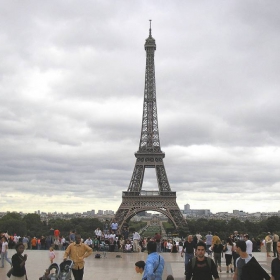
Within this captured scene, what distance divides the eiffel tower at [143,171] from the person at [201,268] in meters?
65.6

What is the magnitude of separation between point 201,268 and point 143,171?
69129mm

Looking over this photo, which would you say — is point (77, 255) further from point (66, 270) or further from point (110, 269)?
point (110, 269)

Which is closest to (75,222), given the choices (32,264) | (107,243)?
(107,243)

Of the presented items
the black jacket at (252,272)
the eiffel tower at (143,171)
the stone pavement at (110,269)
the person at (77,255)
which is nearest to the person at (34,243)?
the stone pavement at (110,269)

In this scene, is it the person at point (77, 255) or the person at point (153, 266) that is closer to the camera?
the person at point (153, 266)

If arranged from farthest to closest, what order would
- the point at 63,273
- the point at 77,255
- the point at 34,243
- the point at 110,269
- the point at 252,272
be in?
1. the point at 34,243
2. the point at 110,269
3. the point at 77,255
4. the point at 63,273
5. the point at 252,272

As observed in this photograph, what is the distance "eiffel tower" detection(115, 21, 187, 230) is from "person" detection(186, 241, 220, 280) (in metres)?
65.6

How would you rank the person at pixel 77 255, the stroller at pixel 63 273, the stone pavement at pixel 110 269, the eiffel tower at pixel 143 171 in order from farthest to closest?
the eiffel tower at pixel 143 171, the stone pavement at pixel 110 269, the person at pixel 77 255, the stroller at pixel 63 273

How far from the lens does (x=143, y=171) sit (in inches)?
3049

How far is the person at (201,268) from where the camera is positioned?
328 inches

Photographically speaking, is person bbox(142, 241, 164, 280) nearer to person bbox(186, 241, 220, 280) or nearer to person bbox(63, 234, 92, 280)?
person bbox(186, 241, 220, 280)

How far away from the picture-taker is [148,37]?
8019 centimetres

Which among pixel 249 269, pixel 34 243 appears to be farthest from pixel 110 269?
pixel 34 243

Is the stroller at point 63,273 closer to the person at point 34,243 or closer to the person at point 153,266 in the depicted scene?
the person at point 153,266
